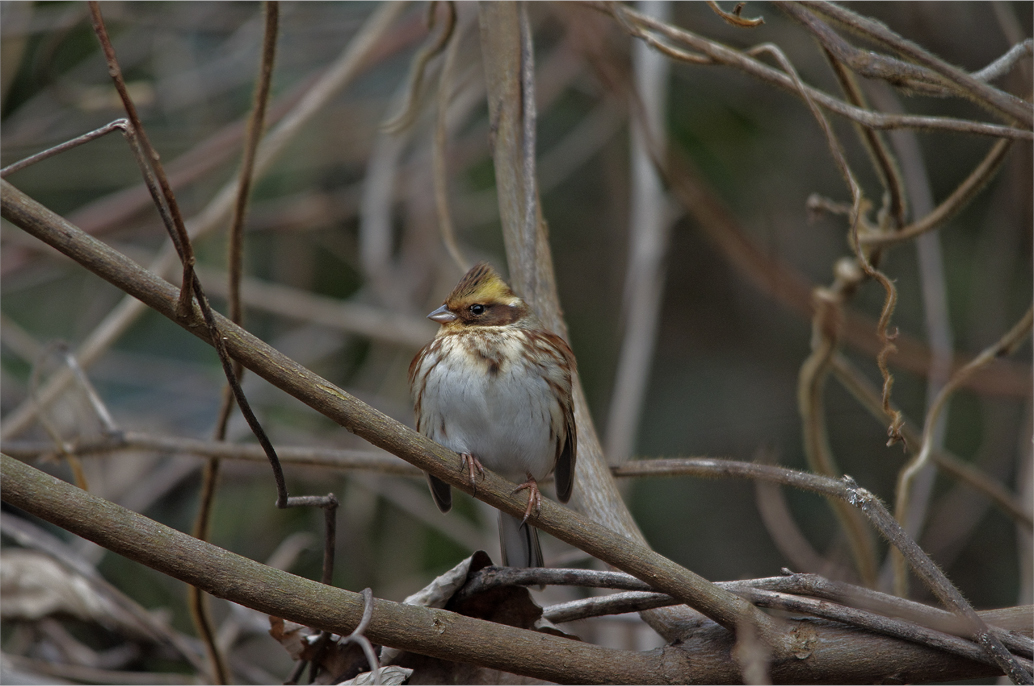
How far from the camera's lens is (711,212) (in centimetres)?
368

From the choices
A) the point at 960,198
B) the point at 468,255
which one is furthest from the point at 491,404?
the point at 468,255

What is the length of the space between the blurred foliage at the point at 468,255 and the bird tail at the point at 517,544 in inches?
61.2

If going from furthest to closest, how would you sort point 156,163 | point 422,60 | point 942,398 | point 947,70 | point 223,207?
1. point 223,207
2. point 422,60
3. point 942,398
4. point 947,70
5. point 156,163

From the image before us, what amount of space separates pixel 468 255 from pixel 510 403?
2263mm

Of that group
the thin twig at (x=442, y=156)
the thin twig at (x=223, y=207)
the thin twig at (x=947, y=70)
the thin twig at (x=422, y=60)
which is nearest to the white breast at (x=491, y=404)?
the thin twig at (x=442, y=156)

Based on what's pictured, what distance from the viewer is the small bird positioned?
7.75ft

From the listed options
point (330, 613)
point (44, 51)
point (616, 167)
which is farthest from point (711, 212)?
point (44, 51)

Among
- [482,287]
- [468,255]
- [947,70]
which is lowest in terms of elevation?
[482,287]

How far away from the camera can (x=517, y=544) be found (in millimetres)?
2383

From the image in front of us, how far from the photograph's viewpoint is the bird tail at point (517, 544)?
2.38 metres

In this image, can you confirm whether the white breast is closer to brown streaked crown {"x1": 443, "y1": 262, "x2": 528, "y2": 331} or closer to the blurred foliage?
brown streaked crown {"x1": 443, "y1": 262, "x2": 528, "y2": 331}

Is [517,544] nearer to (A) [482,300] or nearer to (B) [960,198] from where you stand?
(A) [482,300]

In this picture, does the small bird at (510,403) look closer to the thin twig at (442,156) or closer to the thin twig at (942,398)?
the thin twig at (442,156)

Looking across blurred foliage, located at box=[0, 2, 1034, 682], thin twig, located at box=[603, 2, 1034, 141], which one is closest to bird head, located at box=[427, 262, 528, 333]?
thin twig, located at box=[603, 2, 1034, 141]
